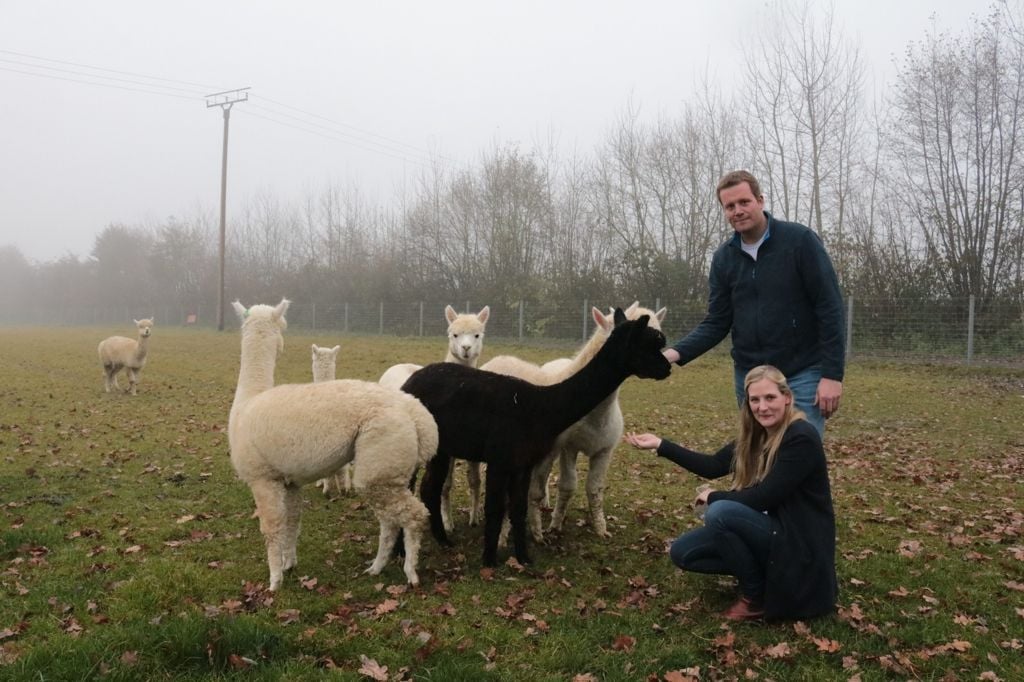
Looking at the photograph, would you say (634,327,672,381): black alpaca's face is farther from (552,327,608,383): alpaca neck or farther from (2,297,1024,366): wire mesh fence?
(2,297,1024,366): wire mesh fence

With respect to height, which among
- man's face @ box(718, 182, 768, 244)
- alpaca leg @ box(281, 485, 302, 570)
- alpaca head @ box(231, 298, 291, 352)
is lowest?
alpaca leg @ box(281, 485, 302, 570)

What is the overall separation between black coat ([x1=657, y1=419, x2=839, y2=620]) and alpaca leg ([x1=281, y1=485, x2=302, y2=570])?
2.87 m

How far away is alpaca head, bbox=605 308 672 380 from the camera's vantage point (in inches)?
192

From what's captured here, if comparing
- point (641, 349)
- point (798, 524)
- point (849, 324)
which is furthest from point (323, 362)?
point (849, 324)

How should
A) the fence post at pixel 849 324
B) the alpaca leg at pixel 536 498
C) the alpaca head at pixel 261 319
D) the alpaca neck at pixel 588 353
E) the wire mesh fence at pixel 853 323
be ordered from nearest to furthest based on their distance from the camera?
the alpaca head at pixel 261 319, the alpaca neck at pixel 588 353, the alpaca leg at pixel 536 498, the wire mesh fence at pixel 853 323, the fence post at pixel 849 324

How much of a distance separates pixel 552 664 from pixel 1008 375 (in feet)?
61.8

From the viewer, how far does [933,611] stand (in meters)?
4.26

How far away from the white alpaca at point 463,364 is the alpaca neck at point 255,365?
1.21m

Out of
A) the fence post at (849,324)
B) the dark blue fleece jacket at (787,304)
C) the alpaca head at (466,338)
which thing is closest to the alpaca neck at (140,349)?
the alpaca head at (466,338)

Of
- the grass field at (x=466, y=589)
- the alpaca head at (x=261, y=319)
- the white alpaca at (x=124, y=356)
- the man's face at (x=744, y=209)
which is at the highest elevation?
the man's face at (x=744, y=209)

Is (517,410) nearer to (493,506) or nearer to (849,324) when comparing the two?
(493,506)

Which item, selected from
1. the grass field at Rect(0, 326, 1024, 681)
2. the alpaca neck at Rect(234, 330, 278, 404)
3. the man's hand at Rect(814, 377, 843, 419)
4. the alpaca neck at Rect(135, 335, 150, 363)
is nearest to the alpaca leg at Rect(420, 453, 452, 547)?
the grass field at Rect(0, 326, 1024, 681)

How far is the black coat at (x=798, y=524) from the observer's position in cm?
389

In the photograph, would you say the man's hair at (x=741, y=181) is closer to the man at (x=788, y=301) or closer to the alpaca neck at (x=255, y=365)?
the man at (x=788, y=301)
